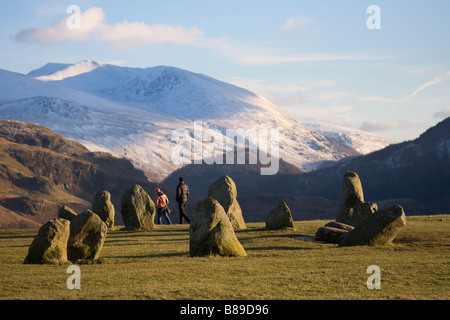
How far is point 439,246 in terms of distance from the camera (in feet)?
95.3

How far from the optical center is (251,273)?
2078 centimetres

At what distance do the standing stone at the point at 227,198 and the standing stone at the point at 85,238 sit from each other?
13803 mm

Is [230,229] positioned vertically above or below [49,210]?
above

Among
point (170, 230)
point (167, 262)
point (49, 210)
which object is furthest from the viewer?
point (49, 210)

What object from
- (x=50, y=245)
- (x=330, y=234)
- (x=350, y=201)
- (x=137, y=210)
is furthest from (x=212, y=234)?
(x=350, y=201)

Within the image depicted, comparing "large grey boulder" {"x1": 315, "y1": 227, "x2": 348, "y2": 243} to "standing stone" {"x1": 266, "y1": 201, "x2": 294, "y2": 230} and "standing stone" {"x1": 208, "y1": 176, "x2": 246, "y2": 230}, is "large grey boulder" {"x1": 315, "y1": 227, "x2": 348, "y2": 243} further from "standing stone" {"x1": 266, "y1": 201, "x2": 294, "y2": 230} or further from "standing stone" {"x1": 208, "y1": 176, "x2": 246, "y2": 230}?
"standing stone" {"x1": 208, "y1": 176, "x2": 246, "y2": 230}

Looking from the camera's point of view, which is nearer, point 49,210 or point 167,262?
point 167,262

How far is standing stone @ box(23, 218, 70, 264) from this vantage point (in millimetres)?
23906

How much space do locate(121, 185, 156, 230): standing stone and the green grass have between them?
719 centimetres

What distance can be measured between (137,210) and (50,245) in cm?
1605
